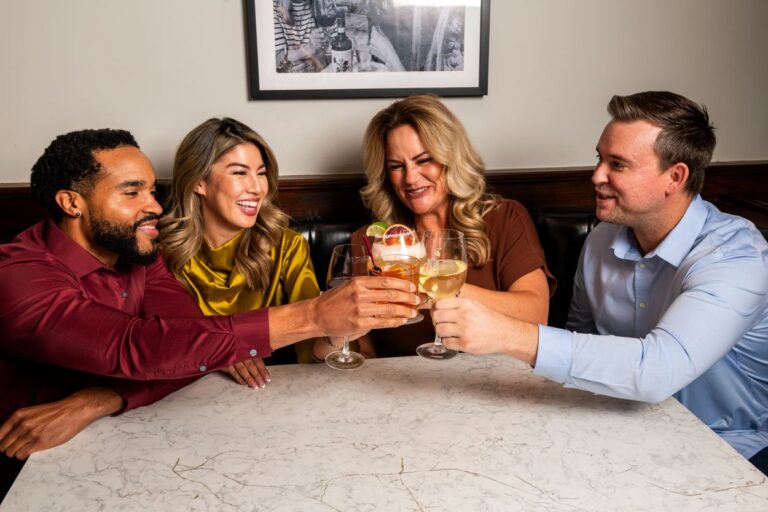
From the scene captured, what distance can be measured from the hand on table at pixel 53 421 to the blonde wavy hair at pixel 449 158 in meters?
1.20

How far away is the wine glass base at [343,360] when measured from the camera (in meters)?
1.55

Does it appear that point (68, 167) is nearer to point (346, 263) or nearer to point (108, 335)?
point (108, 335)

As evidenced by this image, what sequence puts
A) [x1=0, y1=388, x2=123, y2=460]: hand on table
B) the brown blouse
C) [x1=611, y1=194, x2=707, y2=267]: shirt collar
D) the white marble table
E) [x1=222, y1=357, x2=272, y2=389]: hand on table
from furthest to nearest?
the brown blouse < [x1=611, y1=194, x2=707, y2=267]: shirt collar < [x1=222, y1=357, x2=272, y2=389]: hand on table < [x1=0, y1=388, x2=123, y2=460]: hand on table < the white marble table

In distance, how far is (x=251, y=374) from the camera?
1455mm

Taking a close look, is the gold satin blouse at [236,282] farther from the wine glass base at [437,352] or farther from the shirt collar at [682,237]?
the shirt collar at [682,237]

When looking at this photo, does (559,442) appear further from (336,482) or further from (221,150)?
(221,150)

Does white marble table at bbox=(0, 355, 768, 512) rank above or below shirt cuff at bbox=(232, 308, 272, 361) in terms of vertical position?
below

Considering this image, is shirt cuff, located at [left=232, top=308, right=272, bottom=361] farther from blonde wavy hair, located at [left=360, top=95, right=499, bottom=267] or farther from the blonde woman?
blonde wavy hair, located at [left=360, top=95, right=499, bottom=267]

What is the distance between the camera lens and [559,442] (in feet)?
4.00

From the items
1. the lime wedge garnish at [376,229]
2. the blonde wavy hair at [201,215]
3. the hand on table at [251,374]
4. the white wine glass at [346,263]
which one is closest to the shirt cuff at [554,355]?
the white wine glass at [346,263]

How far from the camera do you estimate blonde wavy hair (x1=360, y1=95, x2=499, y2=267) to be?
6.99 ft

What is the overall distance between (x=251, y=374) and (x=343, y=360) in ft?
0.77

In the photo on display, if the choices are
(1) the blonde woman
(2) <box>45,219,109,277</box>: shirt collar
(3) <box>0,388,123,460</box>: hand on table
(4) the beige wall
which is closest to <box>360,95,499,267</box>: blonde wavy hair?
(1) the blonde woman

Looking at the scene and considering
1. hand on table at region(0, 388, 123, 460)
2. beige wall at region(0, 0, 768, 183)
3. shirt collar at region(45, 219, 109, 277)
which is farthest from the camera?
beige wall at region(0, 0, 768, 183)
